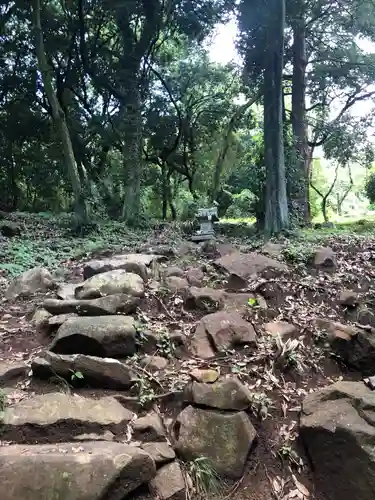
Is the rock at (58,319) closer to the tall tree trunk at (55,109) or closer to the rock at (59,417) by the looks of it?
the rock at (59,417)

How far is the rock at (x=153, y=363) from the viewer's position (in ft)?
11.5


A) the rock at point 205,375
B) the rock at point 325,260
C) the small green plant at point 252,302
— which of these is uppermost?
the rock at point 325,260

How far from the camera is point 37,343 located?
3.84 metres

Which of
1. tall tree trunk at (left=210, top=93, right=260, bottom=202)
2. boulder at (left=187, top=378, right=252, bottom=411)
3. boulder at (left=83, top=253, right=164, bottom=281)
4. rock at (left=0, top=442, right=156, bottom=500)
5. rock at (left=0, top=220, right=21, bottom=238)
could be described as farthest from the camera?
tall tree trunk at (left=210, top=93, right=260, bottom=202)

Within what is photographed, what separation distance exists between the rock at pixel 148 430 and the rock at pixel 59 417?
8 centimetres

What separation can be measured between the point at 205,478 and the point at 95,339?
1374 mm

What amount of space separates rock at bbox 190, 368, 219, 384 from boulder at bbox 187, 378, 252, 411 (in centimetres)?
8

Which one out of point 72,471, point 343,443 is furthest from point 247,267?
point 72,471

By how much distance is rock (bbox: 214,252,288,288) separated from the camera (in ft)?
16.8

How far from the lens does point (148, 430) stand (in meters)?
2.91

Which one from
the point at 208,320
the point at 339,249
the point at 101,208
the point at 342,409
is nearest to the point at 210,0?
the point at 101,208

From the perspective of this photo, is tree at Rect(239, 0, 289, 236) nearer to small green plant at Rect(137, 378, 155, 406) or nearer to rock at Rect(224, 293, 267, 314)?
rock at Rect(224, 293, 267, 314)

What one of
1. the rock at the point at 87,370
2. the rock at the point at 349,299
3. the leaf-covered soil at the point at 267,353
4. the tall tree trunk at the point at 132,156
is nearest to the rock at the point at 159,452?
the leaf-covered soil at the point at 267,353

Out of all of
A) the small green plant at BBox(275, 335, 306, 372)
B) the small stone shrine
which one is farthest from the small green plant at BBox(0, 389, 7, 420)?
the small stone shrine
